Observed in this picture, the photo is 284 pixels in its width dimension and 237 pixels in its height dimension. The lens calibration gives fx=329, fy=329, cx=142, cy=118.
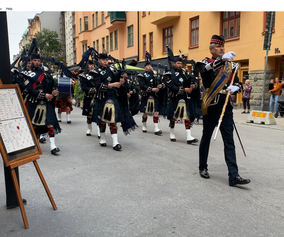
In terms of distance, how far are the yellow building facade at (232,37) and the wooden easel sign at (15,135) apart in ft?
33.1

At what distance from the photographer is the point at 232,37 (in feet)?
58.0

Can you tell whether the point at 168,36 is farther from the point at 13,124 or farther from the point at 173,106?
the point at 13,124

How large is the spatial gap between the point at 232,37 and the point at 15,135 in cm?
1622

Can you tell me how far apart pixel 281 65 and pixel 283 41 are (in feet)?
5.66

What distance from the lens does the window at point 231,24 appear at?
17.3 metres

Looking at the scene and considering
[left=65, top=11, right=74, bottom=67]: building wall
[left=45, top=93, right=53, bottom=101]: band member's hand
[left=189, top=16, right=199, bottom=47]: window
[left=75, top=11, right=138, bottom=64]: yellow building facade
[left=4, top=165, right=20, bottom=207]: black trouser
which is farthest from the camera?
[left=65, top=11, right=74, bottom=67]: building wall

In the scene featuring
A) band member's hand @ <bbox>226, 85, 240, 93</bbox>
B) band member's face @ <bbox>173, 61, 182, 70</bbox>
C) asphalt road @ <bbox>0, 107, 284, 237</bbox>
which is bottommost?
asphalt road @ <bbox>0, 107, 284, 237</bbox>

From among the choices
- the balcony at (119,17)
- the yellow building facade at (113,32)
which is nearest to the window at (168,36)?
the yellow building facade at (113,32)

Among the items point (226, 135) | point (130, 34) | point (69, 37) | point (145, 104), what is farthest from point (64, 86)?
point (69, 37)

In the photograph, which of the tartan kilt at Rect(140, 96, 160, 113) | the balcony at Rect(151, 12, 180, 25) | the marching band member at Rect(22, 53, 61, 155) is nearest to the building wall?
the balcony at Rect(151, 12, 180, 25)

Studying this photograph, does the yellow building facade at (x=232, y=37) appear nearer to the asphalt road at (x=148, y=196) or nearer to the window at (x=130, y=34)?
the window at (x=130, y=34)

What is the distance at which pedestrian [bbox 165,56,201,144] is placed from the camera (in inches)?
299

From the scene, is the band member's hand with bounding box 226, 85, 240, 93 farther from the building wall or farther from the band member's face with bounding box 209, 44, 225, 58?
the building wall

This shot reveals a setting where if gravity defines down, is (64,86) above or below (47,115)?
above
